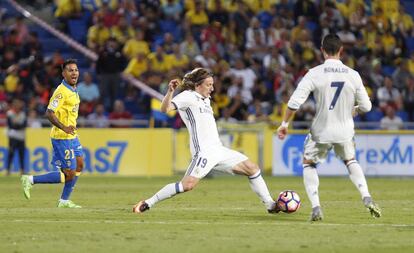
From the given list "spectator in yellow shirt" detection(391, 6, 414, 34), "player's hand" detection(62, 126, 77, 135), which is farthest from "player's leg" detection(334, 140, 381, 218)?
"spectator in yellow shirt" detection(391, 6, 414, 34)

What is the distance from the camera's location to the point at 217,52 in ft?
104

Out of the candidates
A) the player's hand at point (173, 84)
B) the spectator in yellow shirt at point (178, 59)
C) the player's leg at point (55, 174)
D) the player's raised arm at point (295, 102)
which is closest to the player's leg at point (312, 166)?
the player's raised arm at point (295, 102)

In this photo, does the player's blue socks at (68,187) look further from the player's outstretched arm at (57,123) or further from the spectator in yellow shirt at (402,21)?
the spectator in yellow shirt at (402,21)

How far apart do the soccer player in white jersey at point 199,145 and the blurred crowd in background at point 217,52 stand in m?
13.8

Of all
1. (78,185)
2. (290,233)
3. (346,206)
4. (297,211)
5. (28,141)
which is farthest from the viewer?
(28,141)

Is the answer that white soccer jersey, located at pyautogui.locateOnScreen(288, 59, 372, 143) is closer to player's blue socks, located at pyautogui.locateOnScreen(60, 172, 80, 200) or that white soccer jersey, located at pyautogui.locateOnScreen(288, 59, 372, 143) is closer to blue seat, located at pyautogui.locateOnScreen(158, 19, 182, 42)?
player's blue socks, located at pyautogui.locateOnScreen(60, 172, 80, 200)

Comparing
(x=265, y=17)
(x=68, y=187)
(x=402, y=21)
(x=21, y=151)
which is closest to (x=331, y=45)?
(x=68, y=187)

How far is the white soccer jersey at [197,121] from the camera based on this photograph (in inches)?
594

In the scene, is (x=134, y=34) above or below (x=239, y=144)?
above

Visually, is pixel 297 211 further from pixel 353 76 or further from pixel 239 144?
pixel 239 144

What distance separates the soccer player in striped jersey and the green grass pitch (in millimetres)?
476

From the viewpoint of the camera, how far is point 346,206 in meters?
17.7

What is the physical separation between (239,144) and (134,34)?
509 cm

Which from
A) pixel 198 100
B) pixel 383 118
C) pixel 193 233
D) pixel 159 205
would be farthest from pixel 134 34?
pixel 193 233
